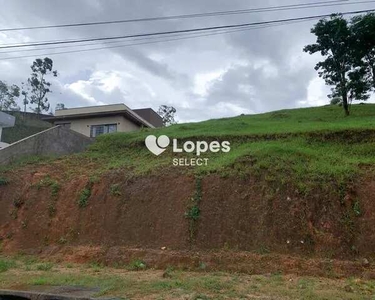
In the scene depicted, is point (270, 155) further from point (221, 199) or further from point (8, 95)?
point (8, 95)

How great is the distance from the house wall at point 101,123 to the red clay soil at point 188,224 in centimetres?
918

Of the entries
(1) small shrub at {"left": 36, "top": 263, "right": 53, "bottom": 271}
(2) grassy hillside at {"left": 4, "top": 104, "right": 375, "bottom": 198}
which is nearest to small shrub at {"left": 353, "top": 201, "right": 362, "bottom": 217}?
(2) grassy hillside at {"left": 4, "top": 104, "right": 375, "bottom": 198}

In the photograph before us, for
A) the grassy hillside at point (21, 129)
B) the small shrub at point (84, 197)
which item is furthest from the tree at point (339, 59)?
the grassy hillside at point (21, 129)

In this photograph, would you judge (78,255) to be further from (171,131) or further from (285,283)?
(171,131)

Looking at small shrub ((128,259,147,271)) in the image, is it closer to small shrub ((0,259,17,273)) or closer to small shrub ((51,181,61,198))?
small shrub ((0,259,17,273))

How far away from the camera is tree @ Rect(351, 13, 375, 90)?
1575 centimetres

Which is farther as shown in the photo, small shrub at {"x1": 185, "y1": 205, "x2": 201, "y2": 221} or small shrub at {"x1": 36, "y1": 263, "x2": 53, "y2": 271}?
small shrub at {"x1": 185, "y1": 205, "x2": 201, "y2": 221}

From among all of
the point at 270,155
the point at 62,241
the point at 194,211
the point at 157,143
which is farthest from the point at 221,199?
the point at 157,143

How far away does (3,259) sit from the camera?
327 inches

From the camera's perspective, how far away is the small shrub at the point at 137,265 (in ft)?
24.2

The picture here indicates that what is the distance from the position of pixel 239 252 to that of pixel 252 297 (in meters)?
2.28

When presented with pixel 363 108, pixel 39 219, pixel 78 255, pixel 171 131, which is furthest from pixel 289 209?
pixel 363 108

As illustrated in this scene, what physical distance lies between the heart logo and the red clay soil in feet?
7.47

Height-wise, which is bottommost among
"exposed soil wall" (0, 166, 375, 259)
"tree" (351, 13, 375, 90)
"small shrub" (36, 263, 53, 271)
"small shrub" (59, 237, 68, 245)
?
"small shrub" (36, 263, 53, 271)
